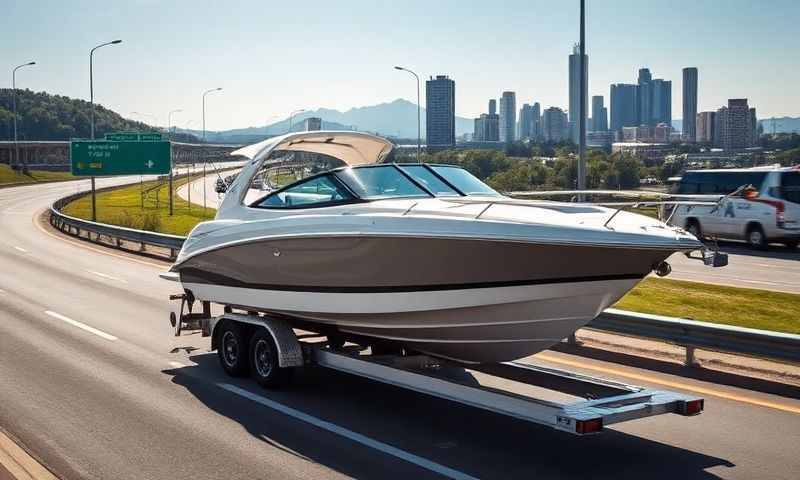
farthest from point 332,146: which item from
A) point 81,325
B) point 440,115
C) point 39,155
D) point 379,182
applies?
point 39,155

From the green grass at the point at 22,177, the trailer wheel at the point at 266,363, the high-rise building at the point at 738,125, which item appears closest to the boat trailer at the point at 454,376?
the trailer wheel at the point at 266,363

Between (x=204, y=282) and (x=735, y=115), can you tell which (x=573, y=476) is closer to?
(x=204, y=282)

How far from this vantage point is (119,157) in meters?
45.7

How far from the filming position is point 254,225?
34.2 ft

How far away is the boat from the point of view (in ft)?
25.3

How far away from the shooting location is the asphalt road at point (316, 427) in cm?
754

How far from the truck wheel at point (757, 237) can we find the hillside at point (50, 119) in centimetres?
15429

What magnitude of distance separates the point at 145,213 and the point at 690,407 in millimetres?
44115

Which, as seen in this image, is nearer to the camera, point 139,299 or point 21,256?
point 139,299

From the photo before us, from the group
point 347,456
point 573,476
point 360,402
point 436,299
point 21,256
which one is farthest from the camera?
point 21,256

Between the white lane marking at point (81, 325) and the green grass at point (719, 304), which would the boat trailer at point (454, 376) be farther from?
the green grass at point (719, 304)

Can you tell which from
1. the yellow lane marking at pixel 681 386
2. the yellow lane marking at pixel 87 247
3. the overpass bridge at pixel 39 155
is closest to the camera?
the yellow lane marking at pixel 681 386

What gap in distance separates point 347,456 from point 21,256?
22699 millimetres

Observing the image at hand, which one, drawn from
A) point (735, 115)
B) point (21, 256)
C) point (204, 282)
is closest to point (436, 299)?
point (204, 282)
